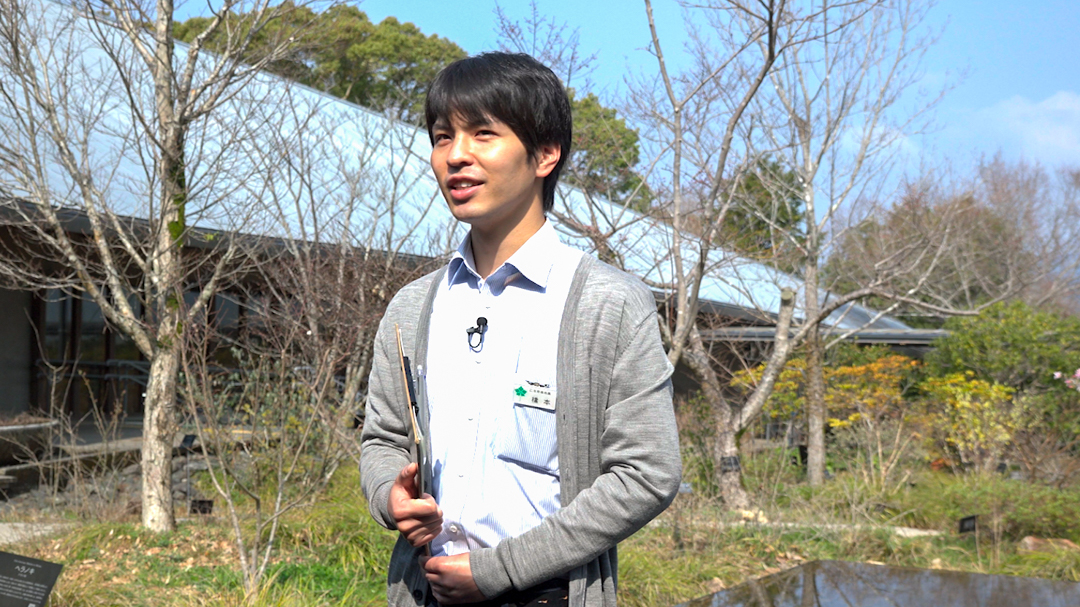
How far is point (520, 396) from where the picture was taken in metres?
1.67

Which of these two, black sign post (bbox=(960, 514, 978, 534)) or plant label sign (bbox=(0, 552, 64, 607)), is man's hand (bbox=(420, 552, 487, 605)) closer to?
plant label sign (bbox=(0, 552, 64, 607))

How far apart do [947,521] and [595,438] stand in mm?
7936

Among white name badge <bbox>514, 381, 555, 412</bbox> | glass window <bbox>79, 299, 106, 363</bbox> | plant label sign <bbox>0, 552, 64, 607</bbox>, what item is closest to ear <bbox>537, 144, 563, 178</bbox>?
white name badge <bbox>514, 381, 555, 412</bbox>

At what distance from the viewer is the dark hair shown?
5.69 feet

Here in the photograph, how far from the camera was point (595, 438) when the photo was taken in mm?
1666

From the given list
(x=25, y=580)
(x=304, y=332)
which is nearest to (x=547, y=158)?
(x=25, y=580)

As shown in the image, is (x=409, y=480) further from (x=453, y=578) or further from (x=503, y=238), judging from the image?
(x=503, y=238)

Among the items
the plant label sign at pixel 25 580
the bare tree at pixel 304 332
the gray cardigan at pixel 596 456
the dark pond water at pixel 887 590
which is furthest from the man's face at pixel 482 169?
the bare tree at pixel 304 332

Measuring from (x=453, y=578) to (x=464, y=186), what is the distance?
70cm

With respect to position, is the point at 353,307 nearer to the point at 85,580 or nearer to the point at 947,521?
the point at 85,580

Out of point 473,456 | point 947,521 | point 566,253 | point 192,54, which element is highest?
point 192,54

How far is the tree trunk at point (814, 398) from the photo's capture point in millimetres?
10578

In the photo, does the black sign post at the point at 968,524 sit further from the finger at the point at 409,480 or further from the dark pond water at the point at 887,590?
the finger at the point at 409,480

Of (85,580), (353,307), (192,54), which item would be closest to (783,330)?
(353,307)
